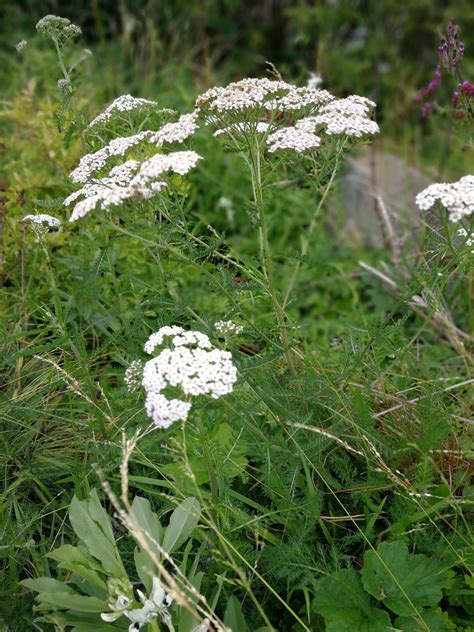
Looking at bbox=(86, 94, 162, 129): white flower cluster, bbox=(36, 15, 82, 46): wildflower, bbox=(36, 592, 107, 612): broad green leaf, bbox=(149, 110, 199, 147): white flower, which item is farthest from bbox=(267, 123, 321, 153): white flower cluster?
bbox=(36, 592, 107, 612): broad green leaf

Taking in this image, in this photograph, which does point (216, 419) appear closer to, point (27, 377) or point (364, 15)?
point (27, 377)

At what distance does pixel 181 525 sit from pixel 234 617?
0.78ft

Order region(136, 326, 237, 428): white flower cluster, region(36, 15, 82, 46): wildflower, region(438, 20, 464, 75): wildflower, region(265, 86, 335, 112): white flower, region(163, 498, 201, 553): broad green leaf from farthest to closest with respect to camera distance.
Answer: region(438, 20, 464, 75): wildflower < region(36, 15, 82, 46): wildflower < region(265, 86, 335, 112): white flower < region(163, 498, 201, 553): broad green leaf < region(136, 326, 237, 428): white flower cluster

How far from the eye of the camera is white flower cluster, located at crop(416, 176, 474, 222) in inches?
62.5

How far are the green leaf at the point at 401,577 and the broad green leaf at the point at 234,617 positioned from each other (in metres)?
0.31

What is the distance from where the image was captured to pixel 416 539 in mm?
1842

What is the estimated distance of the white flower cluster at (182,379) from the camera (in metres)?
1.42

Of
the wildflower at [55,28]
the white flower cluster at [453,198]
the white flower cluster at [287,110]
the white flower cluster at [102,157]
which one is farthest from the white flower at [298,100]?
the wildflower at [55,28]

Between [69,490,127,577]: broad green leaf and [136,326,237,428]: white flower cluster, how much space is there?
36 centimetres

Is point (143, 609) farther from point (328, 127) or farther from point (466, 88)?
point (466, 88)

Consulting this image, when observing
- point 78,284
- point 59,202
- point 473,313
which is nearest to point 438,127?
point 473,313

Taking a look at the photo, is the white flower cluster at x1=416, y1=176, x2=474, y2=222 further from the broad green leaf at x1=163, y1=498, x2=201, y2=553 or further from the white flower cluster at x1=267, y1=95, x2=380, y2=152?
the broad green leaf at x1=163, y1=498, x2=201, y2=553

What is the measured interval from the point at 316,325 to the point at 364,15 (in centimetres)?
420

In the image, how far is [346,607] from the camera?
5.48 ft
